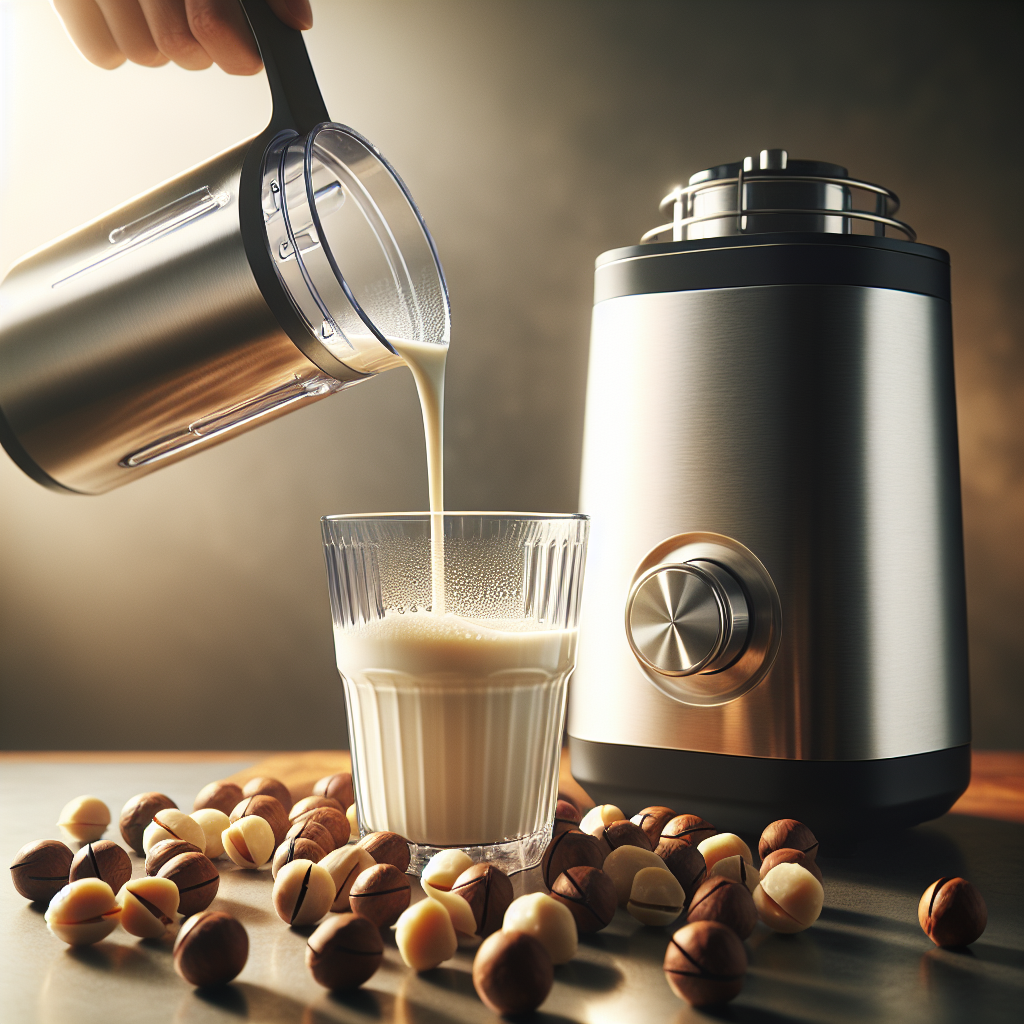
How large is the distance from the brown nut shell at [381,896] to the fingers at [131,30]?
703mm

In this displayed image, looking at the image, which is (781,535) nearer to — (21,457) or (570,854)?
(570,854)

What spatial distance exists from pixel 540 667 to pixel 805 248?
341 millimetres

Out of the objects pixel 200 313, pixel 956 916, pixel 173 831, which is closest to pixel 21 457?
pixel 200 313

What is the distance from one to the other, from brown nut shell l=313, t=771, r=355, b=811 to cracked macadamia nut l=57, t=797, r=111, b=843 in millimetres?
168

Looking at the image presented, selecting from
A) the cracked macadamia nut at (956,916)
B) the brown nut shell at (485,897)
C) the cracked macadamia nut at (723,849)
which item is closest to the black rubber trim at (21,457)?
the brown nut shell at (485,897)

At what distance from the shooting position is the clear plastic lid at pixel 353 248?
2.21 feet

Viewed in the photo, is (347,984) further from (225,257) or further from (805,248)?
(805,248)

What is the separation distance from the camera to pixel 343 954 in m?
0.50

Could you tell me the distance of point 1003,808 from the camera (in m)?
0.91

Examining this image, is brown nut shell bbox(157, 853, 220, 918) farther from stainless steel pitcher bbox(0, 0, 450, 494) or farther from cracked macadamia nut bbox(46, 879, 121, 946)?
stainless steel pitcher bbox(0, 0, 450, 494)

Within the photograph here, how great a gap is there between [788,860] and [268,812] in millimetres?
373

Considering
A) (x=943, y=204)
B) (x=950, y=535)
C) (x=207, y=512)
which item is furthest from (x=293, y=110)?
(x=943, y=204)

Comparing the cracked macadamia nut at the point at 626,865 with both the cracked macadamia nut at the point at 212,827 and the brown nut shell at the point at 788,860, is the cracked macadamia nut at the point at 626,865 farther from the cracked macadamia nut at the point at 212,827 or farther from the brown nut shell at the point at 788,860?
the cracked macadamia nut at the point at 212,827

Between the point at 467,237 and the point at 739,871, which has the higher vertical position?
the point at 467,237
